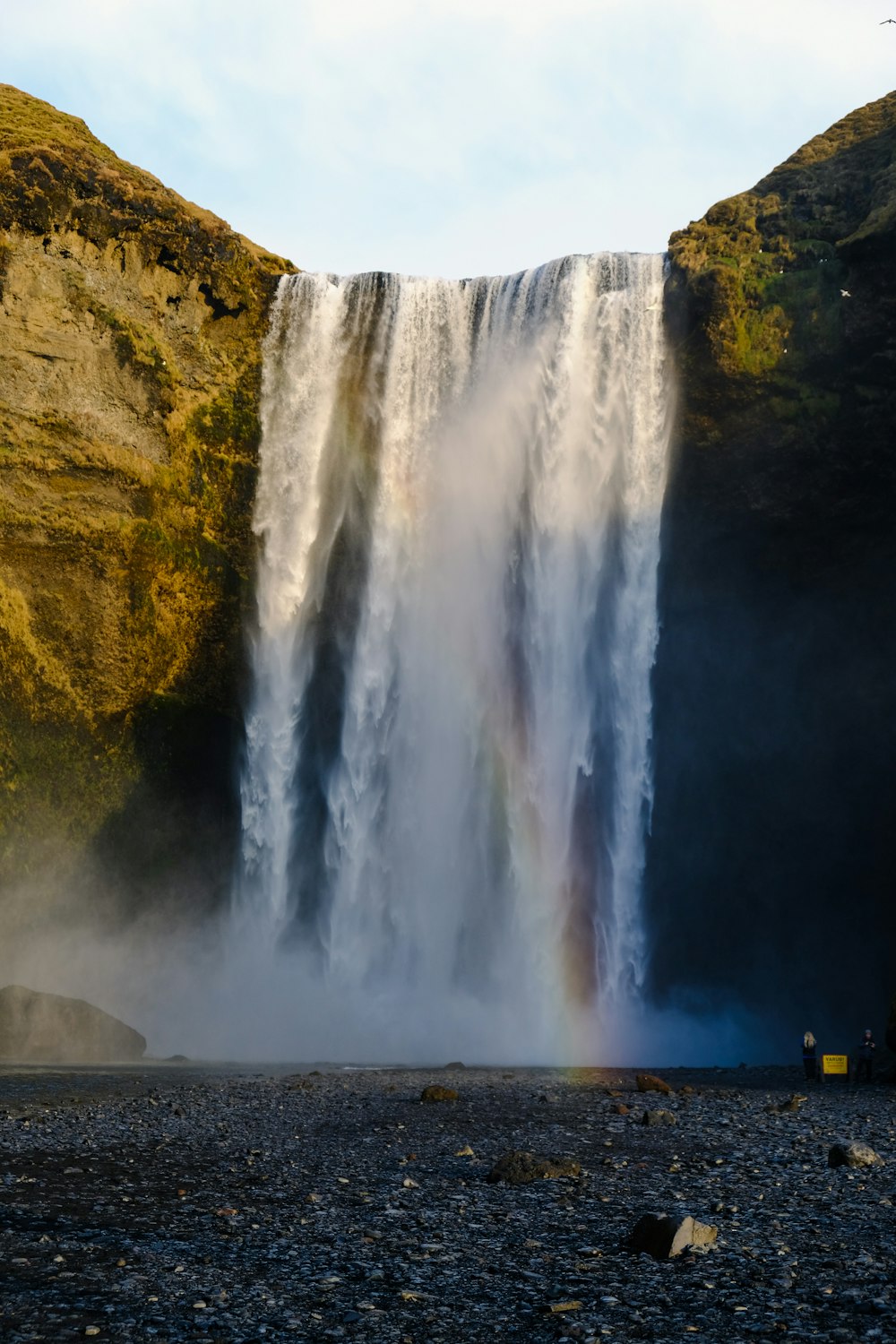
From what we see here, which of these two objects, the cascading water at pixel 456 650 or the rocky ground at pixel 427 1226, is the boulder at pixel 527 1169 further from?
the cascading water at pixel 456 650

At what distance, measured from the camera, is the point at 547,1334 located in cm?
543

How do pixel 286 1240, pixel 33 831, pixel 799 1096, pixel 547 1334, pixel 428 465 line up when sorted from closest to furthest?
pixel 547 1334, pixel 286 1240, pixel 799 1096, pixel 33 831, pixel 428 465

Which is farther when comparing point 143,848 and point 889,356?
point 143,848

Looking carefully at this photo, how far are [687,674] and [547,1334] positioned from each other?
28618mm

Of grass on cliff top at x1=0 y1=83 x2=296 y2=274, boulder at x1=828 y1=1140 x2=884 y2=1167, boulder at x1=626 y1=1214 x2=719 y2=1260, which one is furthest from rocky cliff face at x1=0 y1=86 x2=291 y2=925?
boulder at x1=626 y1=1214 x2=719 y2=1260

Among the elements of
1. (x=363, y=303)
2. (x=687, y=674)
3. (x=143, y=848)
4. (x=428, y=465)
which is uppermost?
(x=363, y=303)

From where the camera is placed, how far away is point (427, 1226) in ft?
25.3

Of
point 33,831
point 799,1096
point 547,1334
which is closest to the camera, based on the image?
point 547,1334

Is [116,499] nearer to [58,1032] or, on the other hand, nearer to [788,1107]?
[58,1032]

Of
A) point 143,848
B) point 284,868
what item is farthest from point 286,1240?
point 143,848

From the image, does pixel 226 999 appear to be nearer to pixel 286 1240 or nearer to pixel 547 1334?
pixel 286 1240

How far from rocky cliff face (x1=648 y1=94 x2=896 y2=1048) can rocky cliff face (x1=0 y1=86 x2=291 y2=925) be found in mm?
13359

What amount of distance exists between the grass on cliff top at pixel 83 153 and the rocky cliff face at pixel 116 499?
0.30 ft

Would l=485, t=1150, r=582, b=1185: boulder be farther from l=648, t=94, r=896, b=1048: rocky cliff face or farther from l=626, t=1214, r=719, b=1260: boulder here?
l=648, t=94, r=896, b=1048: rocky cliff face
